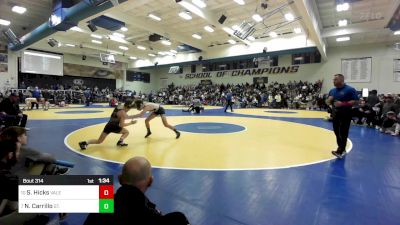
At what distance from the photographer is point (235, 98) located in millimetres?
24359

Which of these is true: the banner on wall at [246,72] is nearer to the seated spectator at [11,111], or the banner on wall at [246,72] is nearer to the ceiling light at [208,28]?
the ceiling light at [208,28]

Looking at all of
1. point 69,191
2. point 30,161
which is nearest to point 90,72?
point 30,161

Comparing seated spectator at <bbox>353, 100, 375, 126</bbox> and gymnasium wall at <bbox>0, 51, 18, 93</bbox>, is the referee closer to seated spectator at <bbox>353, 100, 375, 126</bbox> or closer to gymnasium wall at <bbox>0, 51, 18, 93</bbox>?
seated spectator at <bbox>353, 100, 375, 126</bbox>

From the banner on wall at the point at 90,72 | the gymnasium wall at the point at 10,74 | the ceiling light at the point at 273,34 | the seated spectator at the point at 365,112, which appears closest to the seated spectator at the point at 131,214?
the seated spectator at the point at 365,112

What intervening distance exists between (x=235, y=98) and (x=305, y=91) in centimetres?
644

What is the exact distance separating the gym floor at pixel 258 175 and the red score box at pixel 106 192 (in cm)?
144

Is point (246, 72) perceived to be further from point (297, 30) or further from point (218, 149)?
point (218, 149)

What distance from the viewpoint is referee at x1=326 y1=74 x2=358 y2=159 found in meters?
4.78

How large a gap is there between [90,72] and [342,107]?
30577mm

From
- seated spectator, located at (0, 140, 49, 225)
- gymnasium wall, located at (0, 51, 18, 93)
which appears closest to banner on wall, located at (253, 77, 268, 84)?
gymnasium wall, located at (0, 51, 18, 93)

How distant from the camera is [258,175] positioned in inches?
148

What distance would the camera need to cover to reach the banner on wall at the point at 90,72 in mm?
28172

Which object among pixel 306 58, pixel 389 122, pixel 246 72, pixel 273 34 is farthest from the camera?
pixel 246 72

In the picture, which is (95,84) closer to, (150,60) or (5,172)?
(150,60)
